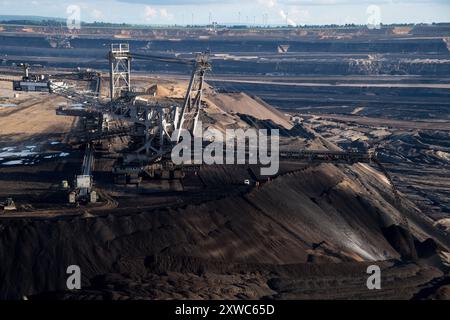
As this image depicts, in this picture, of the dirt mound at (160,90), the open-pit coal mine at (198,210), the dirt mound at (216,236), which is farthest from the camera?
the dirt mound at (160,90)

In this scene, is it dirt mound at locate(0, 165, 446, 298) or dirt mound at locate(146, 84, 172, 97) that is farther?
dirt mound at locate(146, 84, 172, 97)

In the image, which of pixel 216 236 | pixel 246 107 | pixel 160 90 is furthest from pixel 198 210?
pixel 246 107

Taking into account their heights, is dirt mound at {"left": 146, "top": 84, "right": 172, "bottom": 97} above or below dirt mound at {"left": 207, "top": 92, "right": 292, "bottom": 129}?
above

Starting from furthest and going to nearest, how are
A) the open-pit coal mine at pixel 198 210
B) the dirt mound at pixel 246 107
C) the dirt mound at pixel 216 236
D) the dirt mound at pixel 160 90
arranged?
the dirt mound at pixel 246 107 < the dirt mound at pixel 160 90 < the dirt mound at pixel 216 236 < the open-pit coal mine at pixel 198 210

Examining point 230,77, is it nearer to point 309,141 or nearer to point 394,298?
point 309,141

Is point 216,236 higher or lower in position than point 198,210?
lower

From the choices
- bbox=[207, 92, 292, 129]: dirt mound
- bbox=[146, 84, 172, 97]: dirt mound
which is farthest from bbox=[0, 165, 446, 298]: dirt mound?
bbox=[146, 84, 172, 97]: dirt mound

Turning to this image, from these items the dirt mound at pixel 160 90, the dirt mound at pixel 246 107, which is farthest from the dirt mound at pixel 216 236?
the dirt mound at pixel 160 90

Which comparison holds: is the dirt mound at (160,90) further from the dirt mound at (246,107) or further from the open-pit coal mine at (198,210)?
the open-pit coal mine at (198,210)

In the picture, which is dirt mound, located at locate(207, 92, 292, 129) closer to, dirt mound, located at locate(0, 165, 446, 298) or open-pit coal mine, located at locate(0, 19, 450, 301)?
open-pit coal mine, located at locate(0, 19, 450, 301)

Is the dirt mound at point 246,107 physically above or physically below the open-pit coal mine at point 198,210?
above

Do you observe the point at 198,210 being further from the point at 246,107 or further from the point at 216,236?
the point at 246,107
